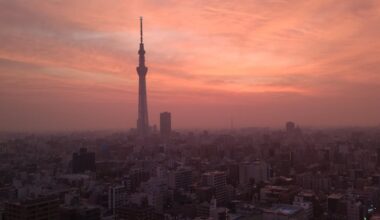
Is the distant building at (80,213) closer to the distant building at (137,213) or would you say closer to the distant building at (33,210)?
the distant building at (33,210)

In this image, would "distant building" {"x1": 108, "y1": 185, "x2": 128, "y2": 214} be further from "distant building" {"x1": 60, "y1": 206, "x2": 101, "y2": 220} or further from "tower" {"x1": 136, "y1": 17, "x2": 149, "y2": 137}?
"tower" {"x1": 136, "y1": 17, "x2": 149, "y2": 137}

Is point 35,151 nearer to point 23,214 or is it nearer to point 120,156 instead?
point 120,156

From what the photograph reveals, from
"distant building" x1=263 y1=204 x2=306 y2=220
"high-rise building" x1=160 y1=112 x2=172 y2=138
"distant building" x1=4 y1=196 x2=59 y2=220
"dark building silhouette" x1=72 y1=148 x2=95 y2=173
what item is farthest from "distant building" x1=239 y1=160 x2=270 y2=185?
"high-rise building" x1=160 y1=112 x2=172 y2=138

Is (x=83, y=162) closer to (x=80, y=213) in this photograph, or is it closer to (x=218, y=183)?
(x=218, y=183)

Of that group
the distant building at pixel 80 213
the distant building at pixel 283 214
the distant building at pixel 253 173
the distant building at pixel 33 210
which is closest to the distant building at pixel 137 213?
the distant building at pixel 80 213

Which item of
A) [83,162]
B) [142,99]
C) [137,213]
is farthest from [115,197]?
[142,99]

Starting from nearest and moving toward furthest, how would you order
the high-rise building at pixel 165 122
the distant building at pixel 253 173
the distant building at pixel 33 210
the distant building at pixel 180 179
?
1. the distant building at pixel 33 210
2. the distant building at pixel 180 179
3. the distant building at pixel 253 173
4. the high-rise building at pixel 165 122
